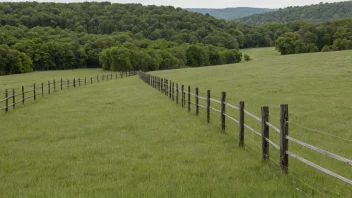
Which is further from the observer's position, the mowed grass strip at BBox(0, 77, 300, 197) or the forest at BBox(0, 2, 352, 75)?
the forest at BBox(0, 2, 352, 75)

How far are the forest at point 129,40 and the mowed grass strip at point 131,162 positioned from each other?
90.8m

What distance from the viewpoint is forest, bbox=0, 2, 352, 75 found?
10925 centimetres

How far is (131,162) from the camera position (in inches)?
369

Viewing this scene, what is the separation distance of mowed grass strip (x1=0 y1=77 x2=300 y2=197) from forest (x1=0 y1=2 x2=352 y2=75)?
298ft

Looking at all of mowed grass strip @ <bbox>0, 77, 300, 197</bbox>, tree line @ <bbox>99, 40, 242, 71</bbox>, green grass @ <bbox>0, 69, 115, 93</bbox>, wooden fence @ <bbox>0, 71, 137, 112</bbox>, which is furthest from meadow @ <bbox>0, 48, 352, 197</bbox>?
tree line @ <bbox>99, 40, 242, 71</bbox>

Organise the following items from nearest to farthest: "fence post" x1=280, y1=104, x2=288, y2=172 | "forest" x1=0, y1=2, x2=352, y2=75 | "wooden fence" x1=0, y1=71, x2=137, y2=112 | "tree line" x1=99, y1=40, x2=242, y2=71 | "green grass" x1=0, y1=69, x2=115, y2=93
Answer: "fence post" x1=280, y1=104, x2=288, y2=172, "wooden fence" x1=0, y1=71, x2=137, y2=112, "green grass" x1=0, y1=69, x2=115, y2=93, "tree line" x1=99, y1=40, x2=242, y2=71, "forest" x1=0, y1=2, x2=352, y2=75

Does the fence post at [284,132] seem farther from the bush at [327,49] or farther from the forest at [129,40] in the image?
the bush at [327,49]

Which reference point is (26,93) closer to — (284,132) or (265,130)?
(265,130)

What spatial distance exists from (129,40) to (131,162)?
137 metres

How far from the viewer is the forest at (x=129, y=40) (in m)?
109

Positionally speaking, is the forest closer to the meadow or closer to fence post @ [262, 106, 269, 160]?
the meadow

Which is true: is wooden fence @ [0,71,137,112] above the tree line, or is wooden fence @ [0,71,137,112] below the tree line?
below

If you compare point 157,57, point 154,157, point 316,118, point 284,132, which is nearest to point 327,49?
point 157,57

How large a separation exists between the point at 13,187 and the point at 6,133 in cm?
744
